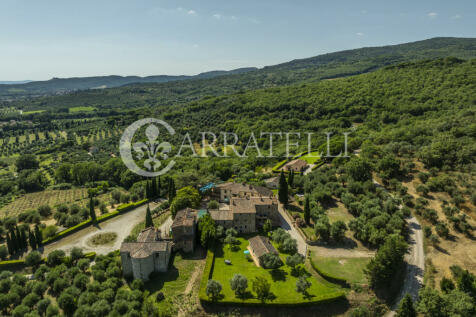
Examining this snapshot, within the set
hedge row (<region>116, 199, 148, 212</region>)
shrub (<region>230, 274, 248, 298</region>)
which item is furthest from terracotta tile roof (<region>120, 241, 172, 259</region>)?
hedge row (<region>116, 199, 148, 212</region>)

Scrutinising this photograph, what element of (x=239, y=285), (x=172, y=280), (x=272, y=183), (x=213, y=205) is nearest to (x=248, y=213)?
(x=213, y=205)

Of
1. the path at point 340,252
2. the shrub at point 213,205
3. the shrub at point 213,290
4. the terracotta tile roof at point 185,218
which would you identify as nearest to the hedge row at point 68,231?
the terracotta tile roof at point 185,218

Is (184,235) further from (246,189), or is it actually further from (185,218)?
(246,189)

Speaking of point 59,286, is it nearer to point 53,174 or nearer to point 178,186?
point 178,186

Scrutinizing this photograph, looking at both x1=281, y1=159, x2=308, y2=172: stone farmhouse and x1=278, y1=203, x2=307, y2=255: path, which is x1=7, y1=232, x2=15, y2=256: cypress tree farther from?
x1=281, y1=159, x2=308, y2=172: stone farmhouse

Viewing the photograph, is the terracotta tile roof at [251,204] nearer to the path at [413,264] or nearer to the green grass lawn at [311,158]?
the path at [413,264]

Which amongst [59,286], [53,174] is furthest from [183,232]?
[53,174]
